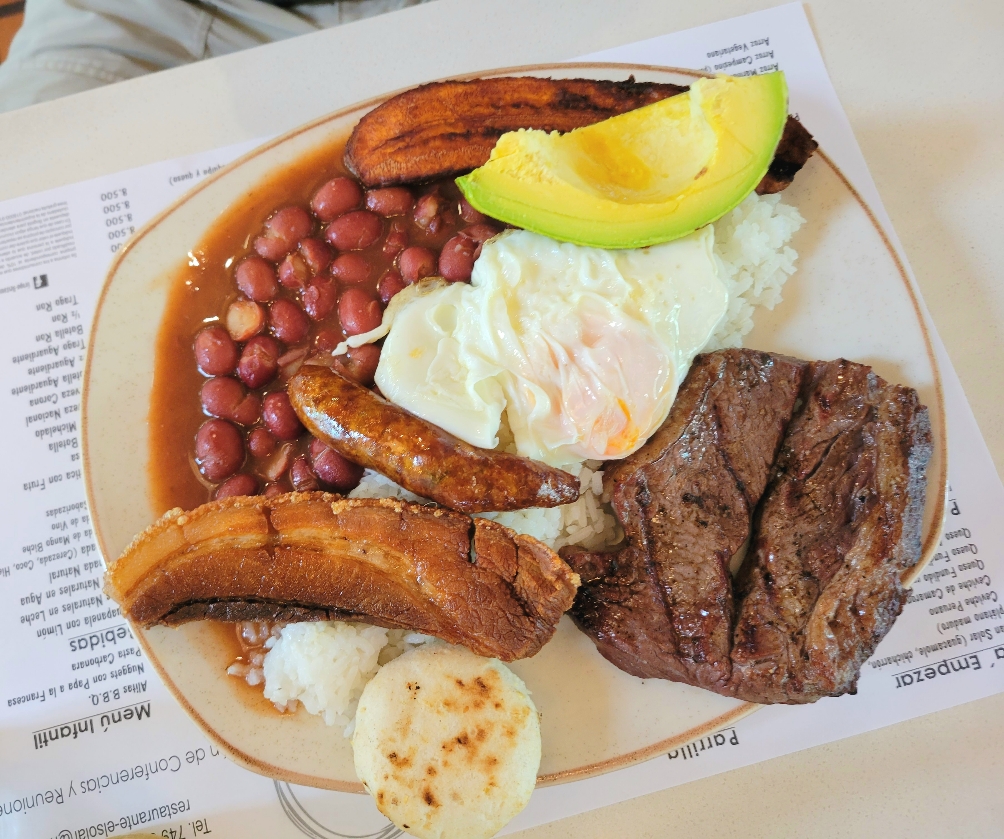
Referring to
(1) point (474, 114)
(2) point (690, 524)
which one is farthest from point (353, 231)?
(2) point (690, 524)

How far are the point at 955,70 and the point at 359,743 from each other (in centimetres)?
358

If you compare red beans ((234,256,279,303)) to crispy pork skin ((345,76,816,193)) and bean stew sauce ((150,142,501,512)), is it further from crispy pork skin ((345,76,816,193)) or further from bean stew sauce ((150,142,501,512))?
crispy pork skin ((345,76,816,193))

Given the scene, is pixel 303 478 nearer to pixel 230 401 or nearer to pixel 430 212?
pixel 230 401

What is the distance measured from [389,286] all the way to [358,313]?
0.17 m

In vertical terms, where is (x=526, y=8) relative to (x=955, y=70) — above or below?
above

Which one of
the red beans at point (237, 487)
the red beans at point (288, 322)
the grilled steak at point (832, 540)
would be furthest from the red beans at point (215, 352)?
the grilled steak at point (832, 540)

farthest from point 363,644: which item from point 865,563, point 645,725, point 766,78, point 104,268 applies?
point 766,78

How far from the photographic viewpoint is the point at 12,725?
2.45m

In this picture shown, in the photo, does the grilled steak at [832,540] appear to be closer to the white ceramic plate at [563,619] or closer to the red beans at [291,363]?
the white ceramic plate at [563,619]

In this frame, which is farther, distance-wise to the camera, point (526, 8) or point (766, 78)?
point (526, 8)

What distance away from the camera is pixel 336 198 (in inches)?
97.3

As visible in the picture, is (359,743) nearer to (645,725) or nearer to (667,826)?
Result: (645,725)

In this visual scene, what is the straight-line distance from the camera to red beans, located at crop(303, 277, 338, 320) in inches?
96.1

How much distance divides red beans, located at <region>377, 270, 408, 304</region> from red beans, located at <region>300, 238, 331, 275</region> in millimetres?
239
